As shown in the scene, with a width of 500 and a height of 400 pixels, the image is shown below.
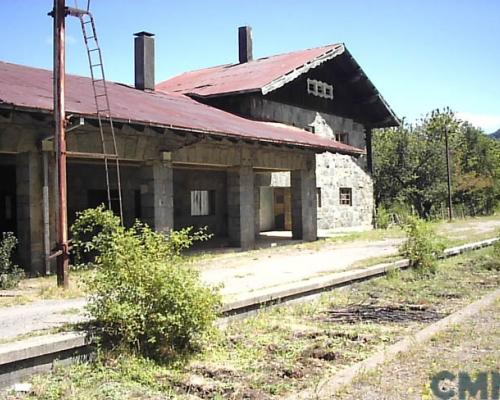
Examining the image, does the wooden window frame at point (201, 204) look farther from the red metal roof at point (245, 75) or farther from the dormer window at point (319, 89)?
the dormer window at point (319, 89)

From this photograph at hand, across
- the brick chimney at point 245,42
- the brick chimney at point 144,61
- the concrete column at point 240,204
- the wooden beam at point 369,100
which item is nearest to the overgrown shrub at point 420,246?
the concrete column at point 240,204

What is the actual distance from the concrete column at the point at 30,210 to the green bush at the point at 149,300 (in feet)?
17.5

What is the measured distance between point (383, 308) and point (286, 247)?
25.7ft

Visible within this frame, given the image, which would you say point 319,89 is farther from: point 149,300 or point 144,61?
point 149,300

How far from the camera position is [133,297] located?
18.5ft

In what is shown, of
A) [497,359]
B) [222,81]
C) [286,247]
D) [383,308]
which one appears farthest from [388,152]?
[497,359]

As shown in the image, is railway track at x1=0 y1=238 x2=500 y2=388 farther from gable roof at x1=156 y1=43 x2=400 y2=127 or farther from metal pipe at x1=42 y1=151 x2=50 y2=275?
gable roof at x1=156 y1=43 x2=400 y2=127

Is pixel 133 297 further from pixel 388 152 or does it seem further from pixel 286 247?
pixel 388 152

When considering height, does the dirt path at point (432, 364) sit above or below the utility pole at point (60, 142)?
below

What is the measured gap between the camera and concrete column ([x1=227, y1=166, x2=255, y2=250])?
1530 centimetres

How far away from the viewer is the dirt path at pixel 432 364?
4820mm

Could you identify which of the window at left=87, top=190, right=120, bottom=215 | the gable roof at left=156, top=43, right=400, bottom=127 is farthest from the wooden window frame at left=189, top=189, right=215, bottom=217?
the gable roof at left=156, top=43, right=400, bottom=127

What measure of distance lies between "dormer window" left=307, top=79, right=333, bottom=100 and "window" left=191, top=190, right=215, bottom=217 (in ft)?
18.1

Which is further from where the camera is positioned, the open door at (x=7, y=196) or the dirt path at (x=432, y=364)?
the open door at (x=7, y=196)
